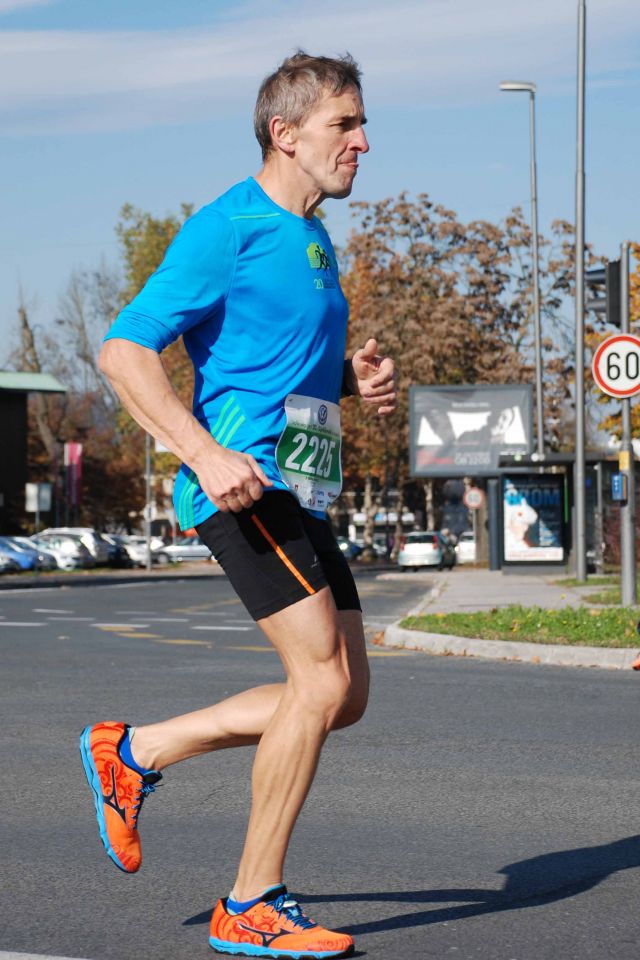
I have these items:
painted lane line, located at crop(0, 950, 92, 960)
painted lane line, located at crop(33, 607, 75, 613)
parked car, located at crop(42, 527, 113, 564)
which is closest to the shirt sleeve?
painted lane line, located at crop(0, 950, 92, 960)

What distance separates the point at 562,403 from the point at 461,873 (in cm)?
5539

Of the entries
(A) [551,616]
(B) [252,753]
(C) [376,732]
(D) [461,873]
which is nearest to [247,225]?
(D) [461,873]

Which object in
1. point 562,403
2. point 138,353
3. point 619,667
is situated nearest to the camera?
point 138,353

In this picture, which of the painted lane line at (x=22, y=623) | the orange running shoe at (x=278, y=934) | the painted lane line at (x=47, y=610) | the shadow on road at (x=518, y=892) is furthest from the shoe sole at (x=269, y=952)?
the painted lane line at (x=47, y=610)

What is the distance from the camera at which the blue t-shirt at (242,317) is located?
391 centimetres

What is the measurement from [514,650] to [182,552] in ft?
191

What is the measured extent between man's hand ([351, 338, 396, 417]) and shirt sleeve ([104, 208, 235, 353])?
575mm

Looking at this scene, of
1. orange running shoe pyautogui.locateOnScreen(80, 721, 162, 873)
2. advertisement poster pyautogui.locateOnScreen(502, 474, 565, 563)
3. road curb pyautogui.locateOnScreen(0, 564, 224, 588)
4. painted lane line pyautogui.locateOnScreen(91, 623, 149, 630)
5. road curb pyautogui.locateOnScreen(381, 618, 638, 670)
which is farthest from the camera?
road curb pyautogui.locateOnScreen(0, 564, 224, 588)

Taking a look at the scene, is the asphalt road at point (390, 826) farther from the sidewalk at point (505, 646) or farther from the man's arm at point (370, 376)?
the man's arm at point (370, 376)

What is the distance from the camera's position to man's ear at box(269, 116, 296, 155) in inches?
161

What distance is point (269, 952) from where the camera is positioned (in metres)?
3.91

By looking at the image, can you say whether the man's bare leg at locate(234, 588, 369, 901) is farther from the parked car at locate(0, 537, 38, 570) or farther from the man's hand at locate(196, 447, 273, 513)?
the parked car at locate(0, 537, 38, 570)

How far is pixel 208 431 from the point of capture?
13.1ft

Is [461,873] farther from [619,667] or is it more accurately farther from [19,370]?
[19,370]
